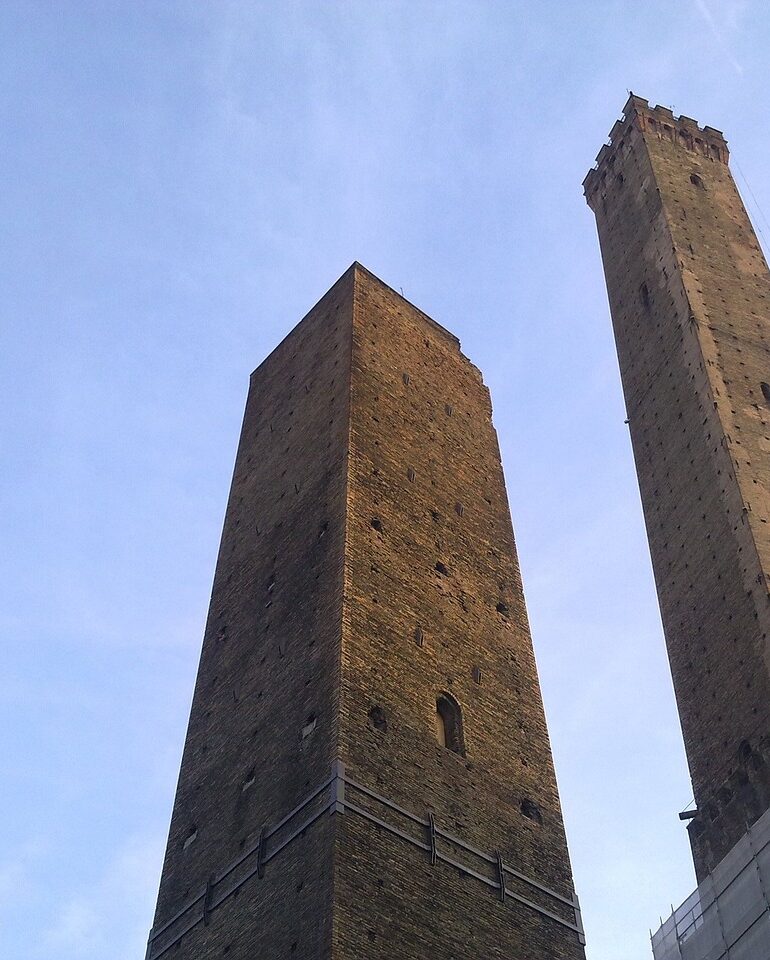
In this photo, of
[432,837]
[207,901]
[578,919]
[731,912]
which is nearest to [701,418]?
[731,912]

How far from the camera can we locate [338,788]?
12.8m

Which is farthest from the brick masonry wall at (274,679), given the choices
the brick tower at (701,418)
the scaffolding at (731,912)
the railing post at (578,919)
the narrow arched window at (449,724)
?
the brick tower at (701,418)

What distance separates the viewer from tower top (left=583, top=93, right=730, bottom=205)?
101 ft

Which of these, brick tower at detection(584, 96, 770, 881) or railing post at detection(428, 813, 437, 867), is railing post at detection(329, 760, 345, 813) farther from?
brick tower at detection(584, 96, 770, 881)

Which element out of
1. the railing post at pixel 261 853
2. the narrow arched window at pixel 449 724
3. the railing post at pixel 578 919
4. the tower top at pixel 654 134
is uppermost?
the tower top at pixel 654 134

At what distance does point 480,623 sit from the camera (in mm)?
16547

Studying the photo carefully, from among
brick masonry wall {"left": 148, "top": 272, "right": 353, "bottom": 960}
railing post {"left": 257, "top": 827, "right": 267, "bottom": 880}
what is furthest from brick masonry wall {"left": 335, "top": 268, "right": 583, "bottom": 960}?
railing post {"left": 257, "top": 827, "right": 267, "bottom": 880}

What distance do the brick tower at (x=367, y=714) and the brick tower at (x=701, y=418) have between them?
4.01 metres

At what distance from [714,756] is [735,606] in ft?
7.33

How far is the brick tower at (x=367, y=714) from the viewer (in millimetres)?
12586

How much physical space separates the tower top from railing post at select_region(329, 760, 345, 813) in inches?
845

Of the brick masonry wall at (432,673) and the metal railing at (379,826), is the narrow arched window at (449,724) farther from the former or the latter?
the metal railing at (379,826)

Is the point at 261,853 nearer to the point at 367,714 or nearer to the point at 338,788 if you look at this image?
the point at 338,788

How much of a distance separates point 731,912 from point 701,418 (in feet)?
28.9
